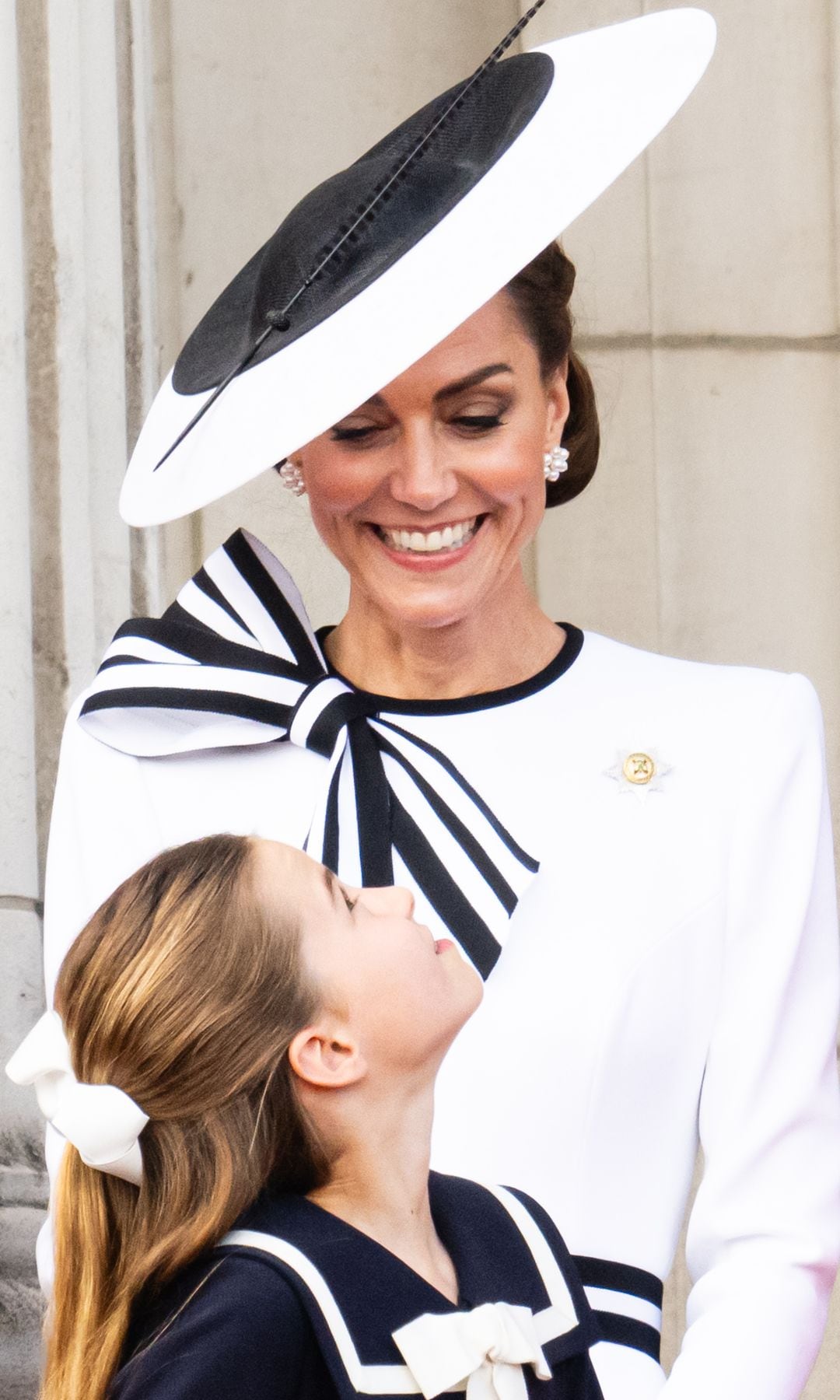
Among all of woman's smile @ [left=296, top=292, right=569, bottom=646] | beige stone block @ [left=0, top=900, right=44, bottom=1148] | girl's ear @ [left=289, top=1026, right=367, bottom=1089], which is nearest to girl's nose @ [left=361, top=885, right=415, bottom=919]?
girl's ear @ [left=289, top=1026, right=367, bottom=1089]

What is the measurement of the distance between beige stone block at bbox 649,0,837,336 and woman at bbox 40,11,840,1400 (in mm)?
937

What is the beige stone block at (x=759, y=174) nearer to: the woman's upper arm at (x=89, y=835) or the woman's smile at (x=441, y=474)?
the woman's smile at (x=441, y=474)

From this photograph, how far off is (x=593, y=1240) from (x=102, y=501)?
1253 mm

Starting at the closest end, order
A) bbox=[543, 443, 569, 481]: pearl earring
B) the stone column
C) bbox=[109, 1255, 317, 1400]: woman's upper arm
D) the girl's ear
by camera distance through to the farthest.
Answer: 1. bbox=[109, 1255, 317, 1400]: woman's upper arm
2. the girl's ear
3. bbox=[543, 443, 569, 481]: pearl earring
4. the stone column

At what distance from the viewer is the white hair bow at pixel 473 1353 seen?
1.44 m

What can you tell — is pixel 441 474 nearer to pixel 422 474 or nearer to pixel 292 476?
pixel 422 474

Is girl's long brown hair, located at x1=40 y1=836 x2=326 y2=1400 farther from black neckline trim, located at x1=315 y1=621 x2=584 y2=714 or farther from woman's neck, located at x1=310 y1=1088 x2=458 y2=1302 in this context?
black neckline trim, located at x1=315 y1=621 x2=584 y2=714

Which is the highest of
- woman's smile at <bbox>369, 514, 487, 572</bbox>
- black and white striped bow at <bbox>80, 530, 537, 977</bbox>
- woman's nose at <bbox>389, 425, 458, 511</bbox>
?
woman's nose at <bbox>389, 425, 458, 511</bbox>

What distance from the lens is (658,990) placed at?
6.10ft

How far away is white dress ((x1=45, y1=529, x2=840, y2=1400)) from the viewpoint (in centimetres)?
183

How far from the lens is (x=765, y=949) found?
1.86 metres

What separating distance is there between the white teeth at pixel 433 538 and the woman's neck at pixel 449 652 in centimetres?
11

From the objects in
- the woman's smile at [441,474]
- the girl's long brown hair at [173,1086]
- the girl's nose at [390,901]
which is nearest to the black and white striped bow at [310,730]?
the woman's smile at [441,474]

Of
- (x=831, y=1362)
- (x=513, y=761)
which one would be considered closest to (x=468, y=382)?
(x=513, y=761)
